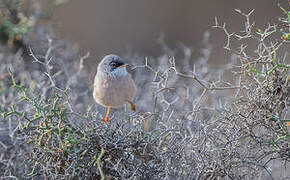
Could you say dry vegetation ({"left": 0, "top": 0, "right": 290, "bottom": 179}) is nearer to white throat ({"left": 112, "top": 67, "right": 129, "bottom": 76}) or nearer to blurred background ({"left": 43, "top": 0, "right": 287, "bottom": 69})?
white throat ({"left": 112, "top": 67, "right": 129, "bottom": 76})

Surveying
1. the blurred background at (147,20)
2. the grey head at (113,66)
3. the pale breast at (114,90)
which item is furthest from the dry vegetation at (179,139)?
the blurred background at (147,20)

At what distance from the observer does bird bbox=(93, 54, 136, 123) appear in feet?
8.13

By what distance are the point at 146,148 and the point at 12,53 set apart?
2.10 metres

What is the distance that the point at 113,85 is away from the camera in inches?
99.0

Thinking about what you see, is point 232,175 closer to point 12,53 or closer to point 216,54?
point 12,53

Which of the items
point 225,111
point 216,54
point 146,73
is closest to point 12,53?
point 146,73

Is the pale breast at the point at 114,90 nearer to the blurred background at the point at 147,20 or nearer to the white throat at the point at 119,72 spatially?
the white throat at the point at 119,72

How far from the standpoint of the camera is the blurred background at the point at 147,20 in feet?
20.7

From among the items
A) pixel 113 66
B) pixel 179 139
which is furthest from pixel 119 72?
pixel 179 139

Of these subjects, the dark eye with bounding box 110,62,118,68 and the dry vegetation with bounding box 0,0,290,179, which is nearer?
the dry vegetation with bounding box 0,0,290,179

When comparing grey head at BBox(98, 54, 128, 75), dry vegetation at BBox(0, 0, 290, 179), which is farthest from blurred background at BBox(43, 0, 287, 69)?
dry vegetation at BBox(0, 0, 290, 179)

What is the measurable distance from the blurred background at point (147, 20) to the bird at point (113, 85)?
3503mm

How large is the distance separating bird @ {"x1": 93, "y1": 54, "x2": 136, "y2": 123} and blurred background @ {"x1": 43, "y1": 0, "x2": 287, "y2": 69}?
3.50 m

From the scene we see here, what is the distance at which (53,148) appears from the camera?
5.27 ft
